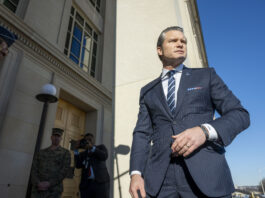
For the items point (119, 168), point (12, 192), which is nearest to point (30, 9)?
point (12, 192)

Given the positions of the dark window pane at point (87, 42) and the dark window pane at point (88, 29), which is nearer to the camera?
the dark window pane at point (87, 42)

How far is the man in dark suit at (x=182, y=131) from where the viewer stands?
3.06 feet

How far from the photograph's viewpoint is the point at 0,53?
3373 millimetres

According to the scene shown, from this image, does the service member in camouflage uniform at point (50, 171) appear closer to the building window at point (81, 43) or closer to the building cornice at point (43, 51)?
the building cornice at point (43, 51)

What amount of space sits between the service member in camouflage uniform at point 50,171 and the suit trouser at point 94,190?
16.9 inches

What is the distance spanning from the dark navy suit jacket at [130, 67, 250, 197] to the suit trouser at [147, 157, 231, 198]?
0.04m

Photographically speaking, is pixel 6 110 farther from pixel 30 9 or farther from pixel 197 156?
pixel 197 156

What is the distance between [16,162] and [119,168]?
3.06 meters

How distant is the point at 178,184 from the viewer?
1.01m

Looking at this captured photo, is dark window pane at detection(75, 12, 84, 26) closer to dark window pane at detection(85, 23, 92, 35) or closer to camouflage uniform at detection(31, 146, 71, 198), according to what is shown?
dark window pane at detection(85, 23, 92, 35)

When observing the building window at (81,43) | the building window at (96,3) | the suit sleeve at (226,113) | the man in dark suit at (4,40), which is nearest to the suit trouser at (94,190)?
the man in dark suit at (4,40)

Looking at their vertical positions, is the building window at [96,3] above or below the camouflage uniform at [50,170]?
above

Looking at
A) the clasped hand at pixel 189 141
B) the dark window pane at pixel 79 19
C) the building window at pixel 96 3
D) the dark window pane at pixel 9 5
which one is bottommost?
the clasped hand at pixel 189 141

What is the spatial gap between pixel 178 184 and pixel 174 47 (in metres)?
0.93
